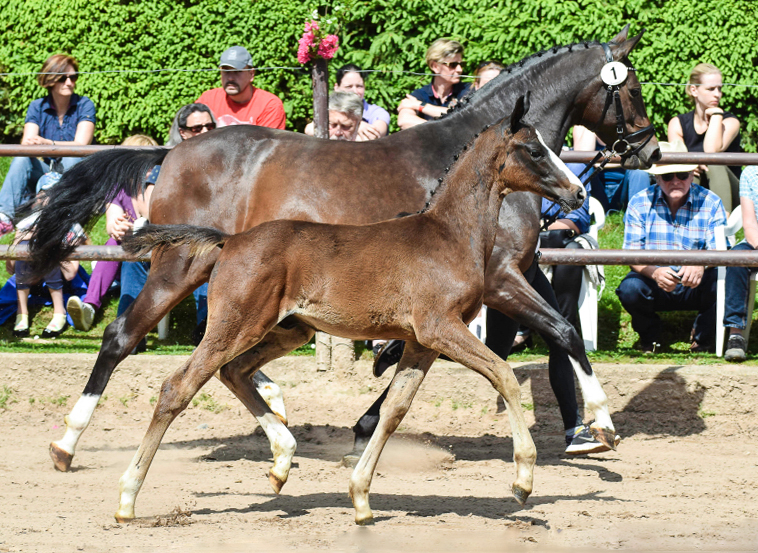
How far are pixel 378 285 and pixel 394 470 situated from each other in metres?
1.72

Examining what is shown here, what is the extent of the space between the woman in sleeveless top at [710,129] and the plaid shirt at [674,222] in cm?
57

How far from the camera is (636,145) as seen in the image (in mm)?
5785

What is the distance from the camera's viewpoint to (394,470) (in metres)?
5.58

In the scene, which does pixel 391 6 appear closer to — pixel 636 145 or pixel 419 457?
pixel 636 145

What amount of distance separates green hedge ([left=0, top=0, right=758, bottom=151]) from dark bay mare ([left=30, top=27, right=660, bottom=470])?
12.6 feet

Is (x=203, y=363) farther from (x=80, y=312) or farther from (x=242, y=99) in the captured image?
(x=242, y=99)

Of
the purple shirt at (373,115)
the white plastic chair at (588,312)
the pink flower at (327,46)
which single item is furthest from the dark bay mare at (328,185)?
the purple shirt at (373,115)

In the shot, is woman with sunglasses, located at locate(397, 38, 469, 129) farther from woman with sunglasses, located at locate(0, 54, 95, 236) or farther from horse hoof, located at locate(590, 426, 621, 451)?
horse hoof, located at locate(590, 426, 621, 451)

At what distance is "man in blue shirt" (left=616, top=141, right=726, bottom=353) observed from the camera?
7070 millimetres

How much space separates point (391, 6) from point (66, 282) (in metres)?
4.49

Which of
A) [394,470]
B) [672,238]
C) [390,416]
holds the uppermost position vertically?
[672,238]

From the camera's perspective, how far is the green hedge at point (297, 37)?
9.46 meters

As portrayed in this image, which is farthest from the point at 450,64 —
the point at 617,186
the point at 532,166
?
the point at 532,166

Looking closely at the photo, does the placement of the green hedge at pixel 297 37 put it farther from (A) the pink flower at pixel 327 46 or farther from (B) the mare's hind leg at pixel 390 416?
(B) the mare's hind leg at pixel 390 416
